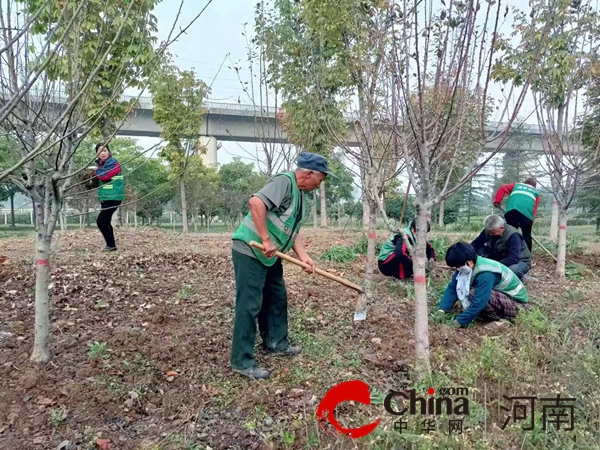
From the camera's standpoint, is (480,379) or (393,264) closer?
(480,379)

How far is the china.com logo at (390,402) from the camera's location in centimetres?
242

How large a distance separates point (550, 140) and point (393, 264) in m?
2.77

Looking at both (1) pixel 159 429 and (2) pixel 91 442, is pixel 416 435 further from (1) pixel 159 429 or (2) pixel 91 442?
(2) pixel 91 442

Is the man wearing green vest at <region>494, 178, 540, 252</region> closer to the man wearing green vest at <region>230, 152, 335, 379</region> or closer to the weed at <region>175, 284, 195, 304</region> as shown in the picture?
the man wearing green vest at <region>230, 152, 335, 379</region>

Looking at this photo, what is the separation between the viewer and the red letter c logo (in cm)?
235

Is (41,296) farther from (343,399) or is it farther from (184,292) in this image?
(343,399)

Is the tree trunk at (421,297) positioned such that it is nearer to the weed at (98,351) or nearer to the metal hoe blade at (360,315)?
the metal hoe blade at (360,315)

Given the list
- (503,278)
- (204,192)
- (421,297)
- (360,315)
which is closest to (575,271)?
(503,278)

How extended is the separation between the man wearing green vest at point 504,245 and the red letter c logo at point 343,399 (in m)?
3.09

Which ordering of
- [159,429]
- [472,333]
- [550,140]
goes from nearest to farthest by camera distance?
[159,429] → [472,333] → [550,140]

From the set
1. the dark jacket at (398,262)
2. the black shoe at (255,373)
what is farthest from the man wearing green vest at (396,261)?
the black shoe at (255,373)

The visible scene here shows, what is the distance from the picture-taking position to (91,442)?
89.9 inches

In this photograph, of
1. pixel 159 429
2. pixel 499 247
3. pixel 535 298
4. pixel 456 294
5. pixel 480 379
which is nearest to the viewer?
pixel 159 429

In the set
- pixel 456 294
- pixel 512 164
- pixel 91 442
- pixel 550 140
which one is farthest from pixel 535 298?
pixel 512 164
